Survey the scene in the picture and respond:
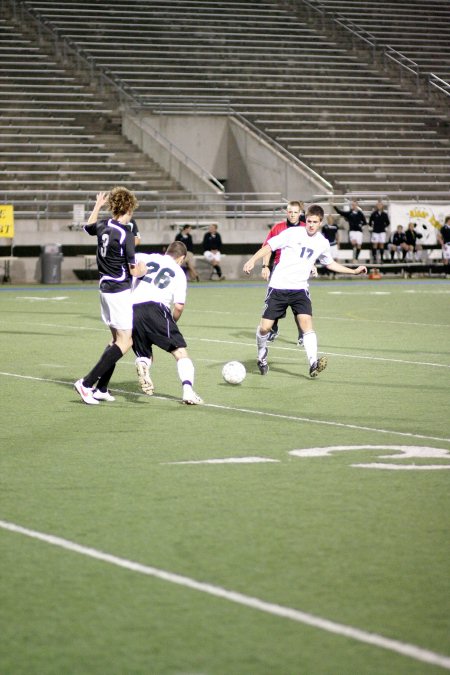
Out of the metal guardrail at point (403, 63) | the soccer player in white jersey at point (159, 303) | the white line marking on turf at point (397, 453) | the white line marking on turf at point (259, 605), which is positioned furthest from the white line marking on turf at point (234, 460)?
the metal guardrail at point (403, 63)

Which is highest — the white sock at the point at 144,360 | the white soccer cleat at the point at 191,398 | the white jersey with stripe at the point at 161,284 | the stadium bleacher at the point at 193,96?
the stadium bleacher at the point at 193,96

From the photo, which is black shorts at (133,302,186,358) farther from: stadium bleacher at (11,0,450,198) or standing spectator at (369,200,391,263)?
stadium bleacher at (11,0,450,198)

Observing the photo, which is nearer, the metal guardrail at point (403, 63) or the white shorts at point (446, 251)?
the white shorts at point (446, 251)

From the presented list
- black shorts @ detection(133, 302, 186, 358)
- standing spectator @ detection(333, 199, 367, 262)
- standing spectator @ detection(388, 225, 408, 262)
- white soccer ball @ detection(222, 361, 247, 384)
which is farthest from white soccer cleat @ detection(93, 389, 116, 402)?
standing spectator @ detection(388, 225, 408, 262)

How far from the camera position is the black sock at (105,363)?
11.4 meters

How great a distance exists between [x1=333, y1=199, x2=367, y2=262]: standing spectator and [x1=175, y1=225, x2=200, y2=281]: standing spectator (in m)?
4.90

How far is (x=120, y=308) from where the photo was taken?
1145 cm

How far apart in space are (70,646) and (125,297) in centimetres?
673

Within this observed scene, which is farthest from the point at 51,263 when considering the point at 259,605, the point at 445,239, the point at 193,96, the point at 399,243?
the point at 259,605

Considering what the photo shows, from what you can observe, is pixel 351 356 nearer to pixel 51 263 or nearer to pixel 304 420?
pixel 304 420

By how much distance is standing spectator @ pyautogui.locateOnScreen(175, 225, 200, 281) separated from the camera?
34.9 metres

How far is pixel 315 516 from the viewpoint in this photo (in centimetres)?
711

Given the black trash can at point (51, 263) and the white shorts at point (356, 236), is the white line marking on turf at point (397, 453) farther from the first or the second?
the white shorts at point (356, 236)

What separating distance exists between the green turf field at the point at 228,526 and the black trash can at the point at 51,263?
20.9 metres
